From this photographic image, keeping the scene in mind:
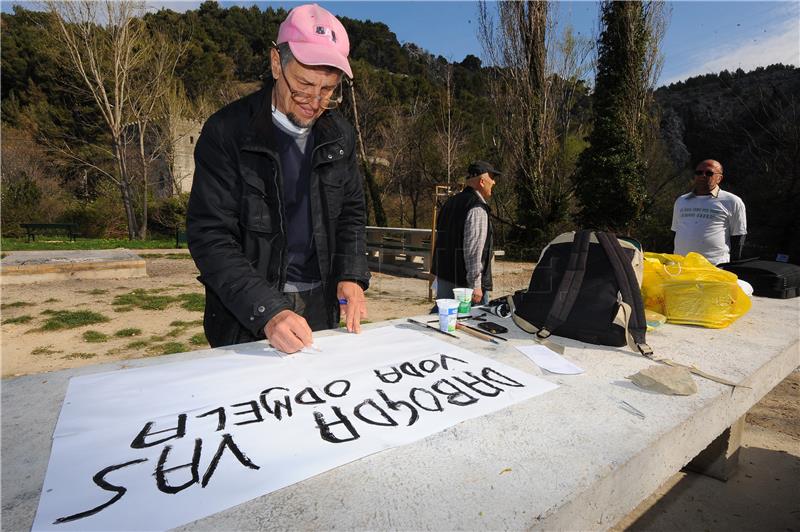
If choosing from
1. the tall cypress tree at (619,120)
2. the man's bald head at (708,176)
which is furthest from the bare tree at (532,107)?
the man's bald head at (708,176)

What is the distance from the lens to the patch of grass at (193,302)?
6.61 metres

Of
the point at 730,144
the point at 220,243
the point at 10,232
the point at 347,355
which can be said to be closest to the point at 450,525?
the point at 347,355

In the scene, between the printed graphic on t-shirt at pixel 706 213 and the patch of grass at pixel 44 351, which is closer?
the printed graphic on t-shirt at pixel 706 213

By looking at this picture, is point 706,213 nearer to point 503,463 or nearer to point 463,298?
point 463,298

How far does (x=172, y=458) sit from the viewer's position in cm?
97

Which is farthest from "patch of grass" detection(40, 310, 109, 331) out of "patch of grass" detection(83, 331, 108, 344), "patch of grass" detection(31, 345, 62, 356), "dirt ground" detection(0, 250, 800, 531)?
"patch of grass" detection(31, 345, 62, 356)

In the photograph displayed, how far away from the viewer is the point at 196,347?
4770 millimetres

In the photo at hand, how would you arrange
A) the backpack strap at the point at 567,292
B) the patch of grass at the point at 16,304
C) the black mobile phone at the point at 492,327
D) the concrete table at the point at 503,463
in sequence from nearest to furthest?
the concrete table at the point at 503,463
the backpack strap at the point at 567,292
the black mobile phone at the point at 492,327
the patch of grass at the point at 16,304

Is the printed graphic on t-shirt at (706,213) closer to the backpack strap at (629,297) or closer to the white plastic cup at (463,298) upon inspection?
the backpack strap at (629,297)

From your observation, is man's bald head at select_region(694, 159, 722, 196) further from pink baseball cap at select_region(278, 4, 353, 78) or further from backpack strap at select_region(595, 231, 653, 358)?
pink baseball cap at select_region(278, 4, 353, 78)

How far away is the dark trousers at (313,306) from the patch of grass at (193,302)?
506 cm

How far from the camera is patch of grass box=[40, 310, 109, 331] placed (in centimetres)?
538

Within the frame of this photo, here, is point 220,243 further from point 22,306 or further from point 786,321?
point 22,306

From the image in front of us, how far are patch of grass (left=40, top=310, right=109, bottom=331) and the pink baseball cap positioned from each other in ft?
18.6
